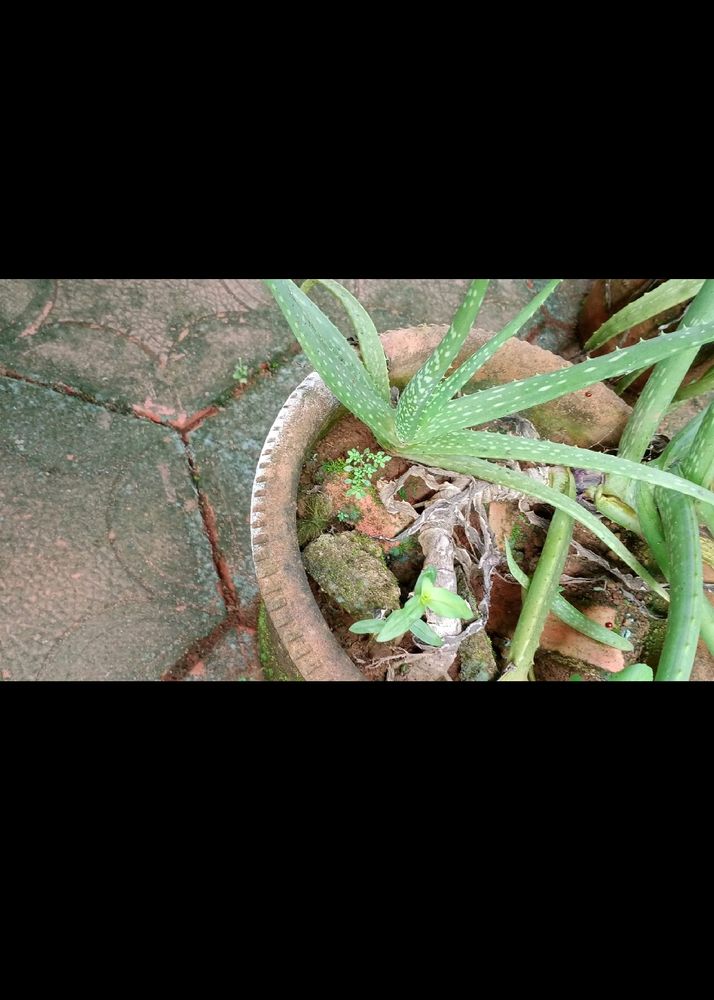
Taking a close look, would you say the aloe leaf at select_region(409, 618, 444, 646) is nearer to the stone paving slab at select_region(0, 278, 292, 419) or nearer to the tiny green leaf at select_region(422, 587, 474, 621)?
the tiny green leaf at select_region(422, 587, 474, 621)

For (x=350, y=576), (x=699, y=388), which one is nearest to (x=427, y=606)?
(x=350, y=576)

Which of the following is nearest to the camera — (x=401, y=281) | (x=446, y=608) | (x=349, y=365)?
(x=446, y=608)

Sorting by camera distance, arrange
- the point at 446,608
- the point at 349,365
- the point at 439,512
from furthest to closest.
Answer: the point at 439,512 → the point at 349,365 → the point at 446,608

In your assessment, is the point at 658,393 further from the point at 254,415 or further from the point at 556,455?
the point at 254,415

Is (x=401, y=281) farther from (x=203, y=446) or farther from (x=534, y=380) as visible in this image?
(x=534, y=380)

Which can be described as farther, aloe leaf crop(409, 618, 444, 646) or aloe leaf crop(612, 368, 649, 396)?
aloe leaf crop(612, 368, 649, 396)

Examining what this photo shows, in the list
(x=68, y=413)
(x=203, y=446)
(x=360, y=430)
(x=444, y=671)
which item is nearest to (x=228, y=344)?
(x=203, y=446)

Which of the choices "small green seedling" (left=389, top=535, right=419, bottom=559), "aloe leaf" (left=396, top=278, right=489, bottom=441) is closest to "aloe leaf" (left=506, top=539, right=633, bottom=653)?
"small green seedling" (left=389, top=535, right=419, bottom=559)

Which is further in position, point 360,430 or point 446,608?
point 360,430
